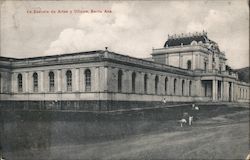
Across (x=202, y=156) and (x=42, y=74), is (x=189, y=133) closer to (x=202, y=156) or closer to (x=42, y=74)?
(x=202, y=156)

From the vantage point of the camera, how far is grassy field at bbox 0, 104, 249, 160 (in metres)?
8.65

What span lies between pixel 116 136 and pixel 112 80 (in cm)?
249

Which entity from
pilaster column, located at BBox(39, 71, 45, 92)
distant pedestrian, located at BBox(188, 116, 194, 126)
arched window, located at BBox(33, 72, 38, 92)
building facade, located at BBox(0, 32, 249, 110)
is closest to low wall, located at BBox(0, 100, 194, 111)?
building facade, located at BBox(0, 32, 249, 110)

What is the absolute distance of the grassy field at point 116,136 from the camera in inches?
340

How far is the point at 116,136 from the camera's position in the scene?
9.16 metres

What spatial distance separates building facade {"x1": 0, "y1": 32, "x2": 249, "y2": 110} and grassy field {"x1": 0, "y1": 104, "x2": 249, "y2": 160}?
1.71 ft

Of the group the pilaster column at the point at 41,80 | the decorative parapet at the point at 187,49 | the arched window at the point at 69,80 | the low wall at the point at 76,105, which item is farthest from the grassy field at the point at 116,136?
the decorative parapet at the point at 187,49

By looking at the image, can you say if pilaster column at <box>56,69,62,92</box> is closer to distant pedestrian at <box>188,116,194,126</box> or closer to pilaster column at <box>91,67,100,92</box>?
pilaster column at <box>91,67,100,92</box>

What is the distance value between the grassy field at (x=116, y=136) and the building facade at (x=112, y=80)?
520 millimetres

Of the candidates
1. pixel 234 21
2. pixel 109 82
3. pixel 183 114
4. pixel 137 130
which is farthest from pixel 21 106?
pixel 234 21

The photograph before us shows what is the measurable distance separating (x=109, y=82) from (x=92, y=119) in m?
1.52

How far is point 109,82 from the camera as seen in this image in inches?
431

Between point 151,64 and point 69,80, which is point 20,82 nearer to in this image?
point 69,80

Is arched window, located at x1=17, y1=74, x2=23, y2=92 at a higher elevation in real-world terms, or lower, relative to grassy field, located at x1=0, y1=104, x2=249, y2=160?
higher
